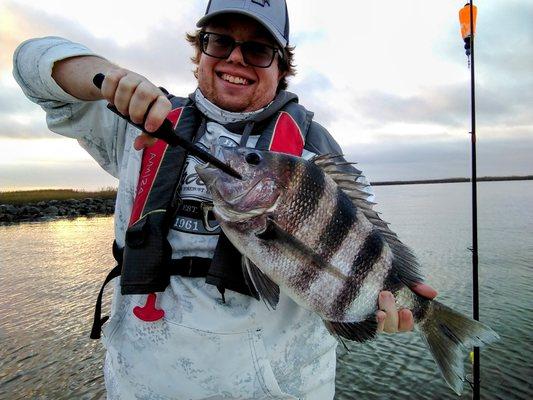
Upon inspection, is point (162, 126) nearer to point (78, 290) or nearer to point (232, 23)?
point (232, 23)

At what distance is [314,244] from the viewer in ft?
7.06

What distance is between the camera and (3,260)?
15648 mm

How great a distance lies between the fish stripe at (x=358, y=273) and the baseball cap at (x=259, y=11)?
4.28 feet

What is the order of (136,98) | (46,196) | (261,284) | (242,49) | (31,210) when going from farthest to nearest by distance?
(46,196) < (31,210) < (242,49) < (261,284) < (136,98)

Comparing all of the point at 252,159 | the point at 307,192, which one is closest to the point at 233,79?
the point at 252,159

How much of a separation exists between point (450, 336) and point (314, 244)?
0.95 metres

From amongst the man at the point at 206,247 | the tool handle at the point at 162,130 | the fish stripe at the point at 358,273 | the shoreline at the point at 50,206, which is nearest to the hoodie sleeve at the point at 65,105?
the man at the point at 206,247

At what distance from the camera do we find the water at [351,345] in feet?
22.5

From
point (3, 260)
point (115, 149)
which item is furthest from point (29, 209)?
point (115, 149)

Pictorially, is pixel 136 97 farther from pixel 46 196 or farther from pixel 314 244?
pixel 46 196

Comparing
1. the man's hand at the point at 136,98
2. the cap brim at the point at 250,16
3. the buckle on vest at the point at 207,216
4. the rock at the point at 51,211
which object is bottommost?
the rock at the point at 51,211

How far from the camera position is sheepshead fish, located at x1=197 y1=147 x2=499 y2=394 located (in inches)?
82.8

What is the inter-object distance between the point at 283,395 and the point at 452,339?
0.96m

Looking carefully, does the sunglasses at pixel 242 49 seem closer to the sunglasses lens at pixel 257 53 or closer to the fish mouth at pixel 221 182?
the sunglasses lens at pixel 257 53
